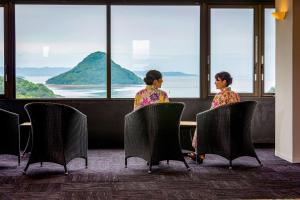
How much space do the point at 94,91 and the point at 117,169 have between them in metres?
2.51

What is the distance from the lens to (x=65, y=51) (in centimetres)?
841

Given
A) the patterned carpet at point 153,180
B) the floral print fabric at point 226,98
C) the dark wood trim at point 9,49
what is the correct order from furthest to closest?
1. the dark wood trim at point 9,49
2. the floral print fabric at point 226,98
3. the patterned carpet at point 153,180

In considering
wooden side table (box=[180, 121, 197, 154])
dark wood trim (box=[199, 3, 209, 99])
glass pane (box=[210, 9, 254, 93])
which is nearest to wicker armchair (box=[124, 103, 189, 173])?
wooden side table (box=[180, 121, 197, 154])

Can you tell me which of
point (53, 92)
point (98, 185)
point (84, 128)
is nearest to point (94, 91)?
point (53, 92)

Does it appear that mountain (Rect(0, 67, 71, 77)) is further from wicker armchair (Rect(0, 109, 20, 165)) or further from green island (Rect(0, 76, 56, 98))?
wicker armchair (Rect(0, 109, 20, 165))

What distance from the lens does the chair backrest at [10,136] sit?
6.32 m

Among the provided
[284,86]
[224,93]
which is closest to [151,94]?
[224,93]

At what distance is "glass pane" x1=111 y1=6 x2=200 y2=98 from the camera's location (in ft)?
27.7

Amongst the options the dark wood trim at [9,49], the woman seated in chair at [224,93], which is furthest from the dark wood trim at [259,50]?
Result: the dark wood trim at [9,49]

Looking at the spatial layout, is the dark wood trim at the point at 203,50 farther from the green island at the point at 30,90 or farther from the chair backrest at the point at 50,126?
the chair backrest at the point at 50,126

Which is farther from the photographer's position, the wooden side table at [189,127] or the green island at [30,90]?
the green island at [30,90]

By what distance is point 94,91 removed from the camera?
845 cm

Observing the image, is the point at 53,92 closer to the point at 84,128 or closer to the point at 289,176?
the point at 84,128

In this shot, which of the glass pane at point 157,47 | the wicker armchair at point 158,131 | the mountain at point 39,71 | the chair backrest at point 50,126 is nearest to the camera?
the chair backrest at point 50,126
